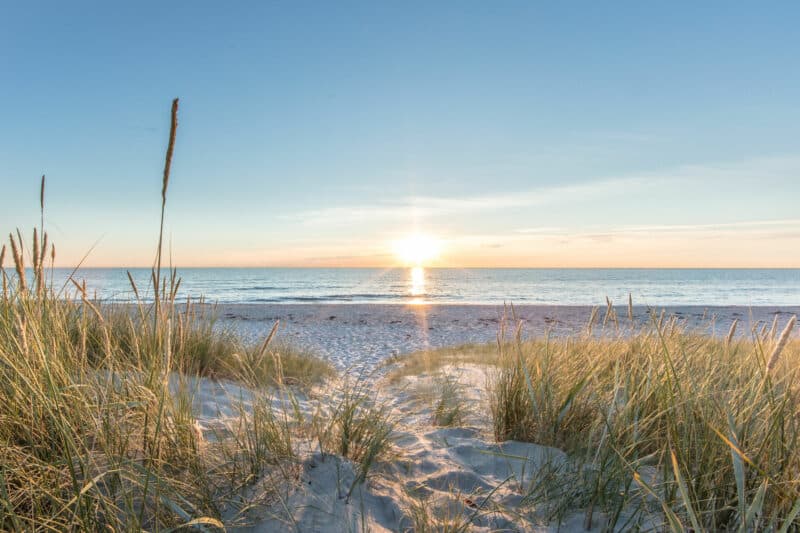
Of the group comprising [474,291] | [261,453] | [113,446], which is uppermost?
[113,446]

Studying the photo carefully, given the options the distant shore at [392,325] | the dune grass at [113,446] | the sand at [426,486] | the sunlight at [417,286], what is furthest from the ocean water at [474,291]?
the distant shore at [392,325]

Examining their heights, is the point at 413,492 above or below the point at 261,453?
below

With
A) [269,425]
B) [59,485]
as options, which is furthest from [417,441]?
[59,485]

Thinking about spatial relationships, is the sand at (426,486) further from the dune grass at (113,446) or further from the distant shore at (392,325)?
the distant shore at (392,325)

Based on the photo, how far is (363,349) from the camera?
1193cm

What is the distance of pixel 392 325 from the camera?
17.6m

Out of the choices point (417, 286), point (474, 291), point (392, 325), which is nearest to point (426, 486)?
point (392, 325)

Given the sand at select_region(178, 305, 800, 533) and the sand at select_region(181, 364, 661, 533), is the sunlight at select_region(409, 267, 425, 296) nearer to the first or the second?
the sand at select_region(178, 305, 800, 533)

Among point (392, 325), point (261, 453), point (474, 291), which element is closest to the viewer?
point (261, 453)

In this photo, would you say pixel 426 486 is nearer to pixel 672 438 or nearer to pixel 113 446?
pixel 672 438

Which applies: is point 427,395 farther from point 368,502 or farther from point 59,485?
point 59,485

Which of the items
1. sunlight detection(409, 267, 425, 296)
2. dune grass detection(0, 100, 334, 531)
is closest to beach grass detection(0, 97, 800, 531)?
dune grass detection(0, 100, 334, 531)

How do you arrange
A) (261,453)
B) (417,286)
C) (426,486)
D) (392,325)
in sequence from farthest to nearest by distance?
(417,286) → (392,325) → (426,486) → (261,453)

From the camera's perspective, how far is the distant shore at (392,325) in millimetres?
11789
